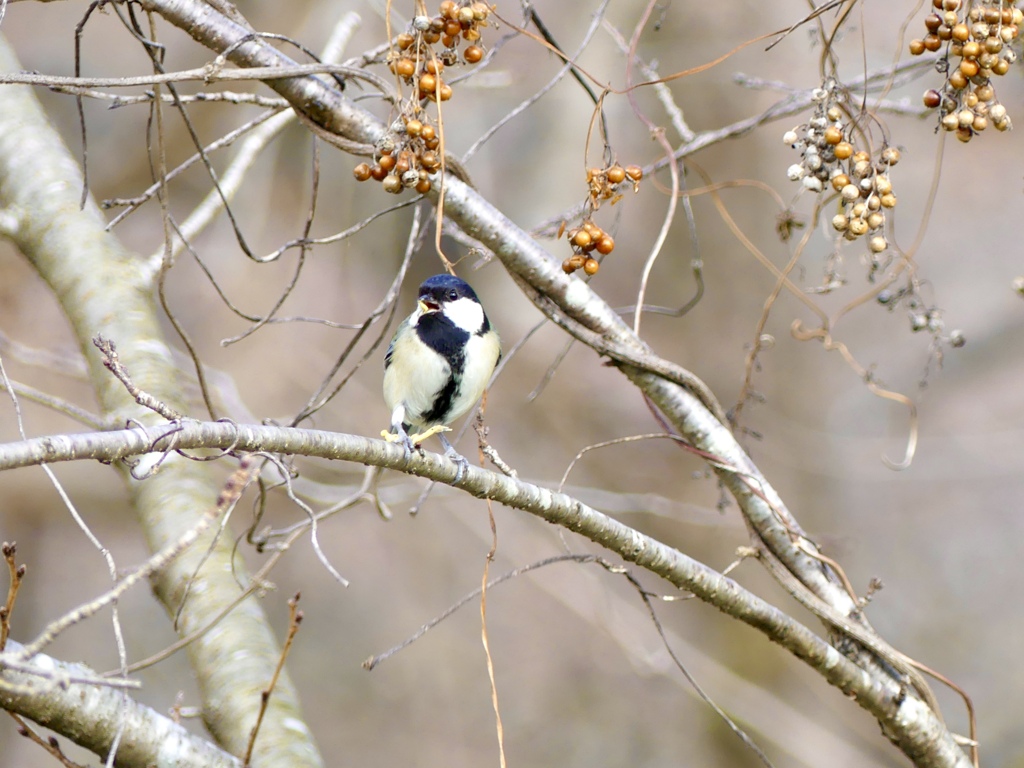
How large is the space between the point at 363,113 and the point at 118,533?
3860mm

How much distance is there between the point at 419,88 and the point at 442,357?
0.86 metres

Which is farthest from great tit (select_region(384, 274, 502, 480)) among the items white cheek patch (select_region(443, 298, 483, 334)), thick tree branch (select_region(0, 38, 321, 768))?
thick tree branch (select_region(0, 38, 321, 768))

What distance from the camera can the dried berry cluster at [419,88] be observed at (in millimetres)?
1650

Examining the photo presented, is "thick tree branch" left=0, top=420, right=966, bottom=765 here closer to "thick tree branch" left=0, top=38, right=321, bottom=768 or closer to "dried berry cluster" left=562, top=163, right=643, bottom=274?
"thick tree branch" left=0, top=38, right=321, bottom=768

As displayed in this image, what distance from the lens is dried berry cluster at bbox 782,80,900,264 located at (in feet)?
5.48

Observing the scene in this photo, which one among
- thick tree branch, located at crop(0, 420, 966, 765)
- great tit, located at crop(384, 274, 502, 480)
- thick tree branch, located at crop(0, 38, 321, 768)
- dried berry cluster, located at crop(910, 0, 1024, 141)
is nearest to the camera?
thick tree branch, located at crop(0, 420, 966, 765)

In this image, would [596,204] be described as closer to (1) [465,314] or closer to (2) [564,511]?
(2) [564,511]

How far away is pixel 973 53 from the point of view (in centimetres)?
159

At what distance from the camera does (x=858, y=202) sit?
1.70 meters

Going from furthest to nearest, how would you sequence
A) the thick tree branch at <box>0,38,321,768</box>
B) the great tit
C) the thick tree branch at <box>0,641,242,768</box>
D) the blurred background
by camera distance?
the blurred background, the great tit, the thick tree branch at <box>0,38,321,768</box>, the thick tree branch at <box>0,641,242,768</box>

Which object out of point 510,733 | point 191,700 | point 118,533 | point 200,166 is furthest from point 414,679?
point 200,166

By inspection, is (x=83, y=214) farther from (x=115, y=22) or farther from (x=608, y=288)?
(x=115, y=22)

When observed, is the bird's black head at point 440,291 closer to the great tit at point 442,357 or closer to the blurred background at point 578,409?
the great tit at point 442,357

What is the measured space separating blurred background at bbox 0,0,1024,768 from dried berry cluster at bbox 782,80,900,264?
2.83 m
